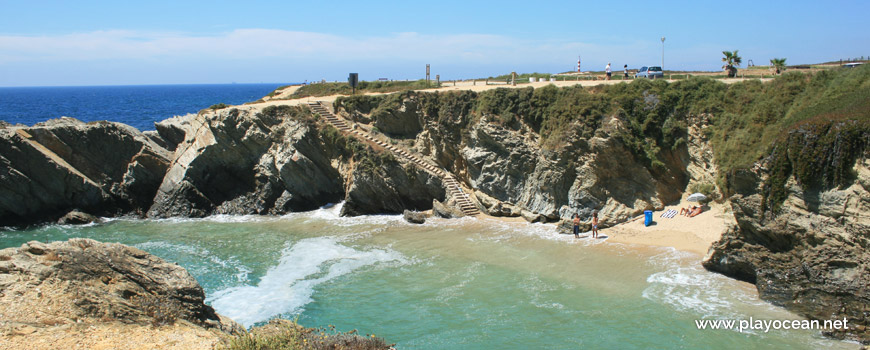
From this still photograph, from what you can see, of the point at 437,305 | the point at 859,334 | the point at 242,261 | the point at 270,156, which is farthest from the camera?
the point at 270,156

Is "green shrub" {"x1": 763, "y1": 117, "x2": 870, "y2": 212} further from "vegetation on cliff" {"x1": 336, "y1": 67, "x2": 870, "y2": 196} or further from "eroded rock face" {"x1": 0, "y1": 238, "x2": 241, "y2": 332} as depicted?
"eroded rock face" {"x1": 0, "y1": 238, "x2": 241, "y2": 332}

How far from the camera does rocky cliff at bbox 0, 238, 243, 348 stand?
34.5ft

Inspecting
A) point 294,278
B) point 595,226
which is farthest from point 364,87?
point 294,278

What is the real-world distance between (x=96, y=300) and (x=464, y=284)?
12273 millimetres

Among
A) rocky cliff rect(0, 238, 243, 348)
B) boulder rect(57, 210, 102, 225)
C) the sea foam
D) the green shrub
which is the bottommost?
the sea foam

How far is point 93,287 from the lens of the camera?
39.4 feet

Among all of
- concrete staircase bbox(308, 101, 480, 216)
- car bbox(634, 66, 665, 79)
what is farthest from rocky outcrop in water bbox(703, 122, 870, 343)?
car bbox(634, 66, 665, 79)

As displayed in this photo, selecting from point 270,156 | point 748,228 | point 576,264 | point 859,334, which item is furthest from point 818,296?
point 270,156

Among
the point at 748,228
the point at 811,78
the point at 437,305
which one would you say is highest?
the point at 811,78

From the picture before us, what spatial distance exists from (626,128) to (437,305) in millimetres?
15840

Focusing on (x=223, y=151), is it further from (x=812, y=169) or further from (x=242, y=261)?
(x=812, y=169)

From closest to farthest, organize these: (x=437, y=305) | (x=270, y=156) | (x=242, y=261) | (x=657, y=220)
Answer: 1. (x=437, y=305)
2. (x=242, y=261)
3. (x=657, y=220)
4. (x=270, y=156)

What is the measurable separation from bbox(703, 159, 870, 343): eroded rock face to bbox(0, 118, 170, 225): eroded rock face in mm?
33614

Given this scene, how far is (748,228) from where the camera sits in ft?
62.4
